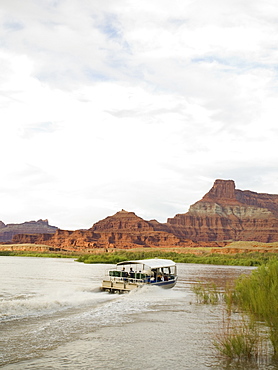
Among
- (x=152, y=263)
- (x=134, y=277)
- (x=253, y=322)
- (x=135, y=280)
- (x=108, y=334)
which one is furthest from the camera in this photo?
(x=152, y=263)

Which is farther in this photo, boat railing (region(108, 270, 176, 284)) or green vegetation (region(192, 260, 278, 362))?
boat railing (region(108, 270, 176, 284))

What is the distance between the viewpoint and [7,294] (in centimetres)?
2530

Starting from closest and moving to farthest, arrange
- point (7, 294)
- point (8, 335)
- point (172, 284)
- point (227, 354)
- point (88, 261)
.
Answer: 1. point (227, 354)
2. point (8, 335)
3. point (7, 294)
4. point (172, 284)
5. point (88, 261)

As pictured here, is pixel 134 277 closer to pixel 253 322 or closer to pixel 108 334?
pixel 108 334

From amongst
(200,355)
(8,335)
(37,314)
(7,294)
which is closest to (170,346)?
(200,355)

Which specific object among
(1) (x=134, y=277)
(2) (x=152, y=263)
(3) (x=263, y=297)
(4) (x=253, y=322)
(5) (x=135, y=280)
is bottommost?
(5) (x=135, y=280)

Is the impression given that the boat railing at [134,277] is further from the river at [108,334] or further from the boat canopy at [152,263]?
the river at [108,334]

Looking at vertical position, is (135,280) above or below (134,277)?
below

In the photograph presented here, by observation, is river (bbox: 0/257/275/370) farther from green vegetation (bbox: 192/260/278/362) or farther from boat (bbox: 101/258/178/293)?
boat (bbox: 101/258/178/293)

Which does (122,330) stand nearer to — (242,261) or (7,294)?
(7,294)

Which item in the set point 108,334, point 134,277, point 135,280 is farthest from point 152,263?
point 108,334

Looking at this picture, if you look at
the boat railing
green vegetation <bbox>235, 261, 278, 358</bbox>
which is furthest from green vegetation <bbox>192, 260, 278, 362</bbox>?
the boat railing

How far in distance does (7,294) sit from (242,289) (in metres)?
14.5

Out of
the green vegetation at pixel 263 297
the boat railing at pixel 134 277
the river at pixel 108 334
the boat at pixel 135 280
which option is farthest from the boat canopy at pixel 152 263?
the green vegetation at pixel 263 297
